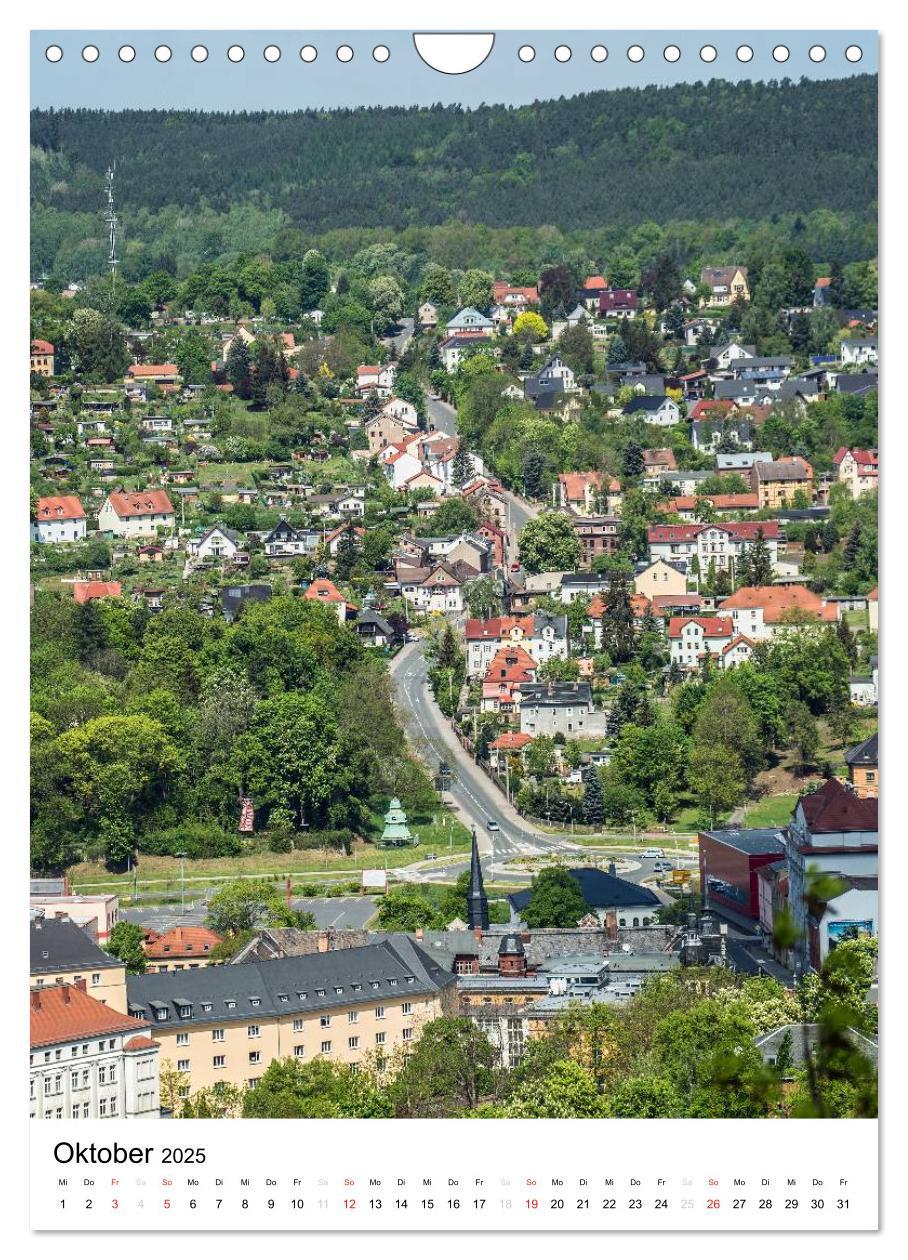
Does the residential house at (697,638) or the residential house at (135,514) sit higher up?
the residential house at (135,514)

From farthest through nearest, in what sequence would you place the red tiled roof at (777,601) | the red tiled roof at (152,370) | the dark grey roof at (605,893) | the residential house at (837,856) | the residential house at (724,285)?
the residential house at (724,285) → the red tiled roof at (152,370) → the red tiled roof at (777,601) → the dark grey roof at (605,893) → the residential house at (837,856)

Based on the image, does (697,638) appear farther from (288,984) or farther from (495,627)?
(288,984)

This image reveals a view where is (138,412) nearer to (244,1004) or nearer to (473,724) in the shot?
(473,724)

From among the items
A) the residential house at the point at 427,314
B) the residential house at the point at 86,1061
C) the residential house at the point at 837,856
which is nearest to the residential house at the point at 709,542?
Answer: the residential house at the point at 427,314

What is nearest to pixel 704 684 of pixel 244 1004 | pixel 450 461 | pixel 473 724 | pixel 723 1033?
pixel 473 724

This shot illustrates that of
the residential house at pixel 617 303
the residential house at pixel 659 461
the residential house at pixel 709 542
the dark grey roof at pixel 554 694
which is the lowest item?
the dark grey roof at pixel 554 694

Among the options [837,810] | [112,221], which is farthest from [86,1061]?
[112,221]

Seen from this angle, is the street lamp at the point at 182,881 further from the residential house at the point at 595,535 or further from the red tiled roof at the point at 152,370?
the red tiled roof at the point at 152,370

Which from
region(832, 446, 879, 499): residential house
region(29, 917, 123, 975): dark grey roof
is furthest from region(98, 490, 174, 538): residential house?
region(29, 917, 123, 975): dark grey roof
